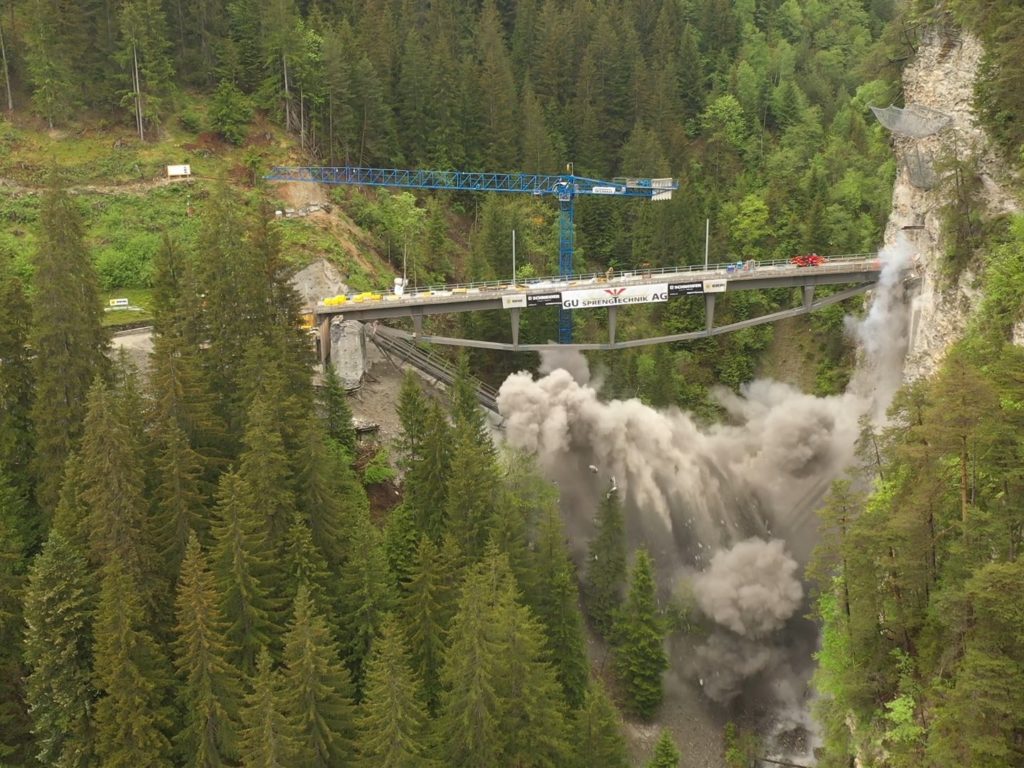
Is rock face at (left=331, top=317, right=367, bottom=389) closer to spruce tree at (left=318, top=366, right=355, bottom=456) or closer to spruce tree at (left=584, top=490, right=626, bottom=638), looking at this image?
spruce tree at (left=318, top=366, right=355, bottom=456)

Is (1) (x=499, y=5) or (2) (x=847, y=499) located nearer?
(2) (x=847, y=499)

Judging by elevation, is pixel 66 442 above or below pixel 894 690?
above

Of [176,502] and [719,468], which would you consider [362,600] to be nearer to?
[176,502]

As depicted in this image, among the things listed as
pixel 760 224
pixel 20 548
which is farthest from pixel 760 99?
pixel 20 548

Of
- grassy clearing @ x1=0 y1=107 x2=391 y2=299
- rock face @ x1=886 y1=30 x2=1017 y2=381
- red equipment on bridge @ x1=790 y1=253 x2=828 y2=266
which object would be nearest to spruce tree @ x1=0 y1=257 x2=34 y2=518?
grassy clearing @ x1=0 y1=107 x2=391 y2=299

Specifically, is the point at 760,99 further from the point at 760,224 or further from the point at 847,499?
the point at 847,499

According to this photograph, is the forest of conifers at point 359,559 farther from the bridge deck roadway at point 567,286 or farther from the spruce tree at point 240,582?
the bridge deck roadway at point 567,286
